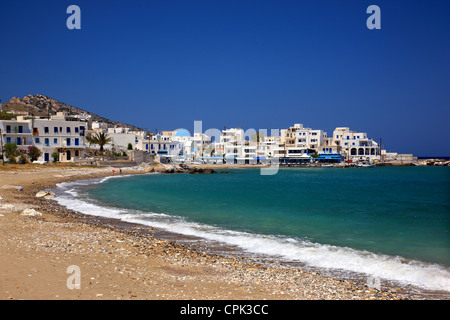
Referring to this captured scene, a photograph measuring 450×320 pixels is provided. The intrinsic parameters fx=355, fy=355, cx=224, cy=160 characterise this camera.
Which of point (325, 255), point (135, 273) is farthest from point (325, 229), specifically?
point (135, 273)

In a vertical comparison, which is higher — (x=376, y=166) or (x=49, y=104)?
(x=49, y=104)

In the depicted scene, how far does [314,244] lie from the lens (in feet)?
50.9

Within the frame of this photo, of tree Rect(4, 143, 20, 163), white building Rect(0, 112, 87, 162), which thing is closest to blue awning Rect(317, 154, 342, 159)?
white building Rect(0, 112, 87, 162)

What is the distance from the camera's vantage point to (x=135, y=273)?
980 cm

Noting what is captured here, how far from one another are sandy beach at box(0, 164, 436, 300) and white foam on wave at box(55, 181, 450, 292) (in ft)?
5.07

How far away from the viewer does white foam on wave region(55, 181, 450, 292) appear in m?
11.2

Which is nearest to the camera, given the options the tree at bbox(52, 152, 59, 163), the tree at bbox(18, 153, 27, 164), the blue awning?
the tree at bbox(18, 153, 27, 164)

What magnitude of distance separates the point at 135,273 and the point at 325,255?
738cm

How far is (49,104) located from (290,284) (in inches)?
8552

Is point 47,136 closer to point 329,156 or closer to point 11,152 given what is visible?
point 11,152

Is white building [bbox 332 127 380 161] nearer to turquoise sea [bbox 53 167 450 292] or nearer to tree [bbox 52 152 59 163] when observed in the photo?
tree [bbox 52 152 59 163]

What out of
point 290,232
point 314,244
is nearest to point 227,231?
point 290,232

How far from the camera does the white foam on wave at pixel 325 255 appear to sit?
1118cm
